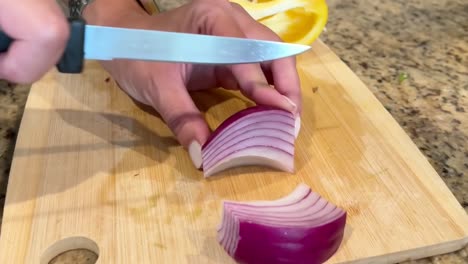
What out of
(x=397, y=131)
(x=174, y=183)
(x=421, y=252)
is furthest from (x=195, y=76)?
(x=421, y=252)

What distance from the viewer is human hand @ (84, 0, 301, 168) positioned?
903mm

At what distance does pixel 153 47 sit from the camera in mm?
737

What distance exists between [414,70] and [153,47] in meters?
0.65

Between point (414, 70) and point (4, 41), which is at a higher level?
point (4, 41)

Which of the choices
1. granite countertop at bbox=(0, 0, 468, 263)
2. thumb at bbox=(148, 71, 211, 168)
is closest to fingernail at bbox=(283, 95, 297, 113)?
thumb at bbox=(148, 71, 211, 168)

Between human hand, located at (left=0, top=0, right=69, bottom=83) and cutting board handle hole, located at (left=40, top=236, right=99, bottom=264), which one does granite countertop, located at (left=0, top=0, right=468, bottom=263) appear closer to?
cutting board handle hole, located at (left=40, top=236, right=99, bottom=264)

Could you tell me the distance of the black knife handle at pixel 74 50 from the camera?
0.68m

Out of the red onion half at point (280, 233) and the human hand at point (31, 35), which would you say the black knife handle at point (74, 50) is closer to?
the human hand at point (31, 35)

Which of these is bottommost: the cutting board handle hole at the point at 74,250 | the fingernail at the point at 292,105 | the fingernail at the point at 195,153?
the cutting board handle hole at the point at 74,250

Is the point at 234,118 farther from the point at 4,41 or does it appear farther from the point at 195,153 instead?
the point at 4,41

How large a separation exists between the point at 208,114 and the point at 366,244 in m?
0.37

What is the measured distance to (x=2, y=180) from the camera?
0.91 metres

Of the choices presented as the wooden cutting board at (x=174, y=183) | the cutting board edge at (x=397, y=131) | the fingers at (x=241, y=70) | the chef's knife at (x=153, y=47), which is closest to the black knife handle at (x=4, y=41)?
the chef's knife at (x=153, y=47)

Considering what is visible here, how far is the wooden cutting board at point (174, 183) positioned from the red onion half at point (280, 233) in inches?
1.2
